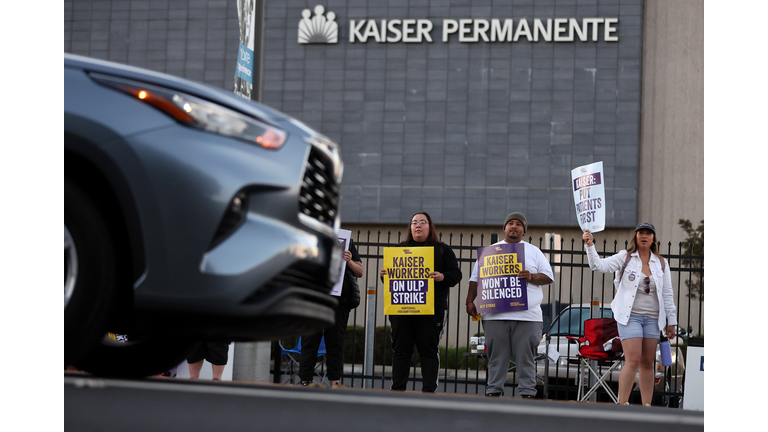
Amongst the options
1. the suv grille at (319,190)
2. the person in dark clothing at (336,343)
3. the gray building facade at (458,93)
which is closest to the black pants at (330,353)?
the person in dark clothing at (336,343)

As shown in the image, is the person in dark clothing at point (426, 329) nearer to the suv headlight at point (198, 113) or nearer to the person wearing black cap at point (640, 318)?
the person wearing black cap at point (640, 318)

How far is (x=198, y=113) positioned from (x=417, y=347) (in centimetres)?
489

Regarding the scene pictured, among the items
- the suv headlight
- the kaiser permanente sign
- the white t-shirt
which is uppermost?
the kaiser permanente sign

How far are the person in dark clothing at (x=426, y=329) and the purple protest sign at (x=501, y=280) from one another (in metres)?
0.27

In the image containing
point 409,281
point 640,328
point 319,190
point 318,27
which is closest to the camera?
point 319,190

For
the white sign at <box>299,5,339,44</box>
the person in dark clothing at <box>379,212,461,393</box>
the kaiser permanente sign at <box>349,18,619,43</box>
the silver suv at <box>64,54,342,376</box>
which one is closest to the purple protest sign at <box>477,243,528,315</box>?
the person in dark clothing at <box>379,212,461,393</box>

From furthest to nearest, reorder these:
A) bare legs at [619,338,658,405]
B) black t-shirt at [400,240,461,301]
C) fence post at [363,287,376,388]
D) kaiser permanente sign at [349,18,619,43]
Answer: kaiser permanente sign at [349,18,619,43] → fence post at [363,287,376,388] → black t-shirt at [400,240,461,301] → bare legs at [619,338,658,405]

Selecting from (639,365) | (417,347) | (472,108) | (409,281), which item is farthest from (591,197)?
(472,108)

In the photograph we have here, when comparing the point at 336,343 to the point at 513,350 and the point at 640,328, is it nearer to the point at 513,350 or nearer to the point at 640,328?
the point at 513,350

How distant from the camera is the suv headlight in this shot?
287cm

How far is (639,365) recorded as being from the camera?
23.4ft

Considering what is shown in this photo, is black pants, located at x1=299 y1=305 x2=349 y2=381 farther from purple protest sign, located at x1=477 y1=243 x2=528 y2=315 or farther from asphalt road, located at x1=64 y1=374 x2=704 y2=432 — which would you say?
asphalt road, located at x1=64 y1=374 x2=704 y2=432

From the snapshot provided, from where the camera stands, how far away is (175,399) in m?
2.88

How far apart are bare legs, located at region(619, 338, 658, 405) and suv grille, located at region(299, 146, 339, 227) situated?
4.55 metres
